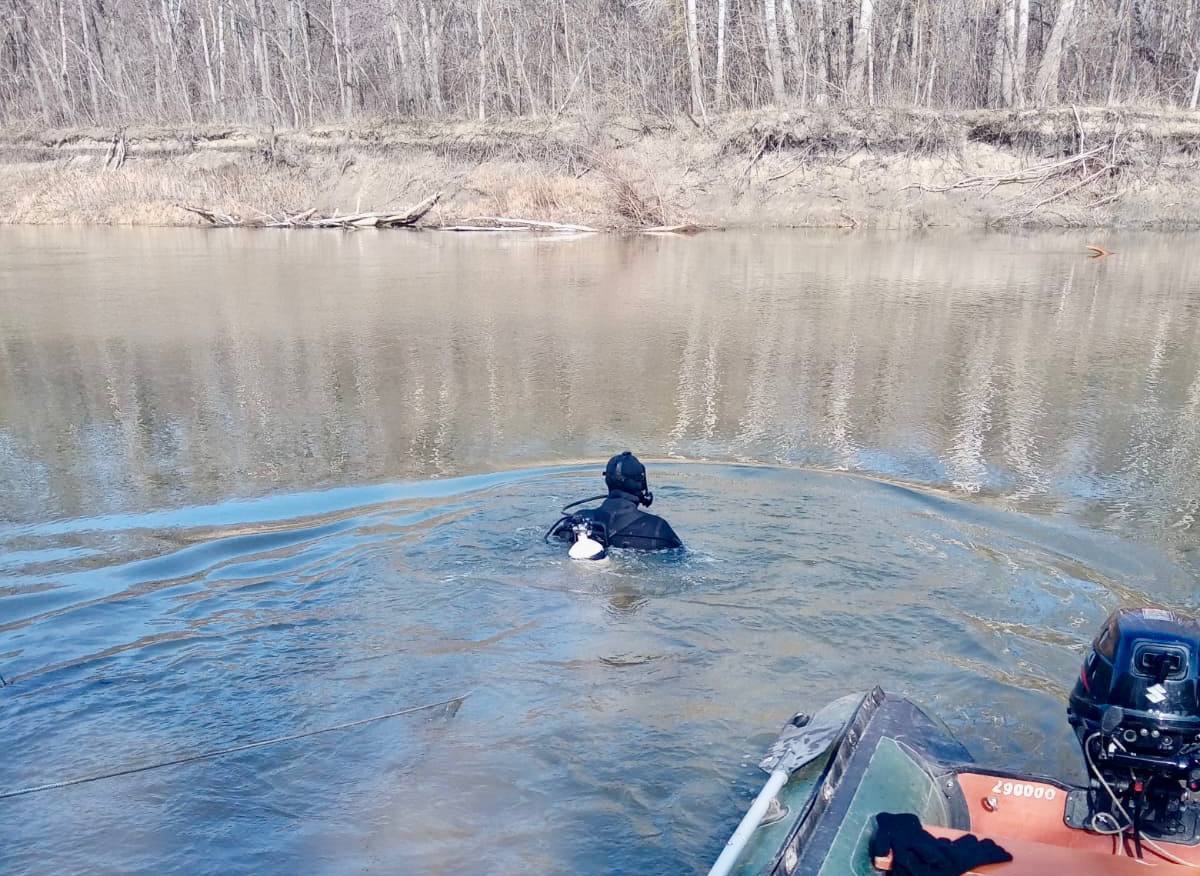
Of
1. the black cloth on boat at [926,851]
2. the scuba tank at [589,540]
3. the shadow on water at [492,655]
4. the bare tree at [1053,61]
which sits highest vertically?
the bare tree at [1053,61]

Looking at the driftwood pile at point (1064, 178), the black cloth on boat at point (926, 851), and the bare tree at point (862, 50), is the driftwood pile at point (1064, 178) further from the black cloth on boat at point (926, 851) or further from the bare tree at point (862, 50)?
the black cloth on boat at point (926, 851)

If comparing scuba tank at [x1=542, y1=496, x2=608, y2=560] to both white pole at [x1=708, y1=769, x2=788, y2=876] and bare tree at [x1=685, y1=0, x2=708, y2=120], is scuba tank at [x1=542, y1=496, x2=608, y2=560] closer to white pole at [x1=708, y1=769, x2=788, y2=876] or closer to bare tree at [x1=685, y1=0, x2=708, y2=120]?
white pole at [x1=708, y1=769, x2=788, y2=876]

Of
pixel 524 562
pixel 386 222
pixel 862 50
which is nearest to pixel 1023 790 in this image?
pixel 524 562

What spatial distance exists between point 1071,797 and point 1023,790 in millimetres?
148

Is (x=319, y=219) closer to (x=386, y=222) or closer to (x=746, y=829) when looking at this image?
(x=386, y=222)

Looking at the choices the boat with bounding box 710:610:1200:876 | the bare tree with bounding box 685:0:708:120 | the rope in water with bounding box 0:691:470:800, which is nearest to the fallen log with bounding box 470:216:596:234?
the bare tree with bounding box 685:0:708:120

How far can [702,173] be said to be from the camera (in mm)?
29078

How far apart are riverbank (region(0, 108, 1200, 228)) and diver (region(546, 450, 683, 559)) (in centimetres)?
2163

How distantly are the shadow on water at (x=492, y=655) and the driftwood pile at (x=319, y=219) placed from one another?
22.9 metres

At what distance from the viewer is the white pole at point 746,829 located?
9.76 ft

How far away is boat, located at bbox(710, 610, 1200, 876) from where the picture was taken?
121 inches

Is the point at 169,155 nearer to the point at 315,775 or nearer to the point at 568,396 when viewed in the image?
the point at 568,396

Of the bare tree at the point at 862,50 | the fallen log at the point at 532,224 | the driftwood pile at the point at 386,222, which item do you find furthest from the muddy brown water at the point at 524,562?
the bare tree at the point at 862,50

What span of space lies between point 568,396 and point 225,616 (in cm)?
480
